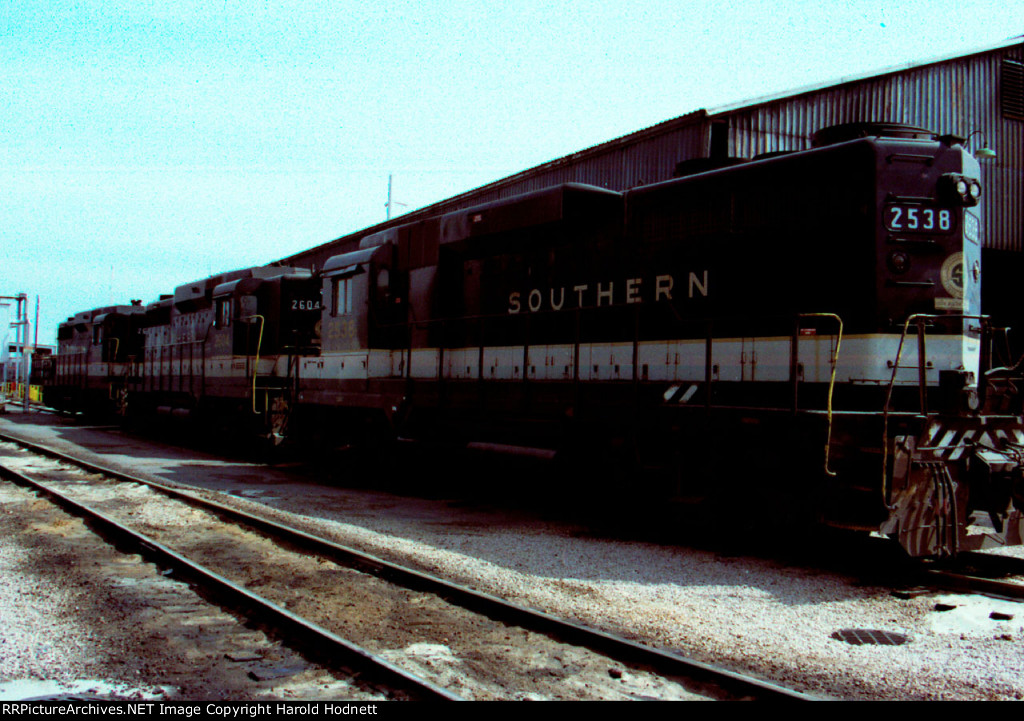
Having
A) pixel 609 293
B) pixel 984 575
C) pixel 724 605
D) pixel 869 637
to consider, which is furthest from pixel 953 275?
pixel 724 605

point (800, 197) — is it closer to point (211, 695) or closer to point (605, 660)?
point (605, 660)

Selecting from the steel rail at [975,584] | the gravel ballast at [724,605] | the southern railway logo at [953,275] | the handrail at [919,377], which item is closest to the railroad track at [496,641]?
the gravel ballast at [724,605]

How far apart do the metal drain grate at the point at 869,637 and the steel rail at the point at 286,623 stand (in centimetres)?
258

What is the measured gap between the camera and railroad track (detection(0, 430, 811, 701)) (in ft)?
13.4

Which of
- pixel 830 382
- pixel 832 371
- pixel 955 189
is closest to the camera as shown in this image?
pixel 832 371

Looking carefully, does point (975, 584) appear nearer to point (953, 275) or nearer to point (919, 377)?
point (919, 377)

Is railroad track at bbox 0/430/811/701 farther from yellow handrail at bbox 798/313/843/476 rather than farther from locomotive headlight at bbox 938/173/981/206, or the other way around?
locomotive headlight at bbox 938/173/981/206

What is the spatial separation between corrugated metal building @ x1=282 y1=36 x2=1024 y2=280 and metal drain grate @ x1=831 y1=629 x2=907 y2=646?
1030 cm

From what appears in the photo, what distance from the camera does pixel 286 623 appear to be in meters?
5.07

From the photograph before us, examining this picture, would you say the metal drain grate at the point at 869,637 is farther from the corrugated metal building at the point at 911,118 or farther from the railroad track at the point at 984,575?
the corrugated metal building at the point at 911,118

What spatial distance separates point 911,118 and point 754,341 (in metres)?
10.0

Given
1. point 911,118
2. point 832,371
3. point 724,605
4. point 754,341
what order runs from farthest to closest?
point 911,118 < point 754,341 < point 832,371 < point 724,605

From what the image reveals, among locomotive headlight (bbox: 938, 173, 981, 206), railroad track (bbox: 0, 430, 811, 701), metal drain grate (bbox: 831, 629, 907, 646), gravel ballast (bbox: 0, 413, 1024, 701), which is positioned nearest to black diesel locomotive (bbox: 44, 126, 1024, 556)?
locomotive headlight (bbox: 938, 173, 981, 206)

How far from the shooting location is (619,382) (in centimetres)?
819
